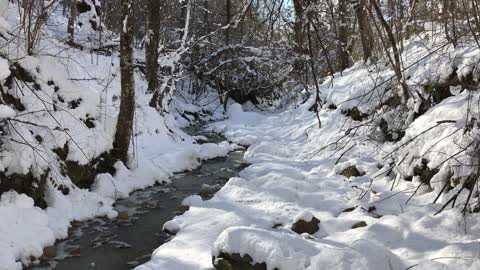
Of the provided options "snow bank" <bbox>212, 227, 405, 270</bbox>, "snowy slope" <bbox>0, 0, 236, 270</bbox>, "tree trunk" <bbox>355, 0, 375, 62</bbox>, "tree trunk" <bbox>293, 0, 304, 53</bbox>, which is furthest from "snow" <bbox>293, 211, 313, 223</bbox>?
"tree trunk" <bbox>293, 0, 304, 53</bbox>

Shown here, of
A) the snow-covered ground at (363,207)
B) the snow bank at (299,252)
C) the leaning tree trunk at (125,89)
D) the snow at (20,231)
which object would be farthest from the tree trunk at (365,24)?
the leaning tree trunk at (125,89)

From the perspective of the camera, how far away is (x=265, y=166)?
29.1ft

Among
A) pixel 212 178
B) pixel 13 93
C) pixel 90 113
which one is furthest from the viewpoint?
pixel 212 178

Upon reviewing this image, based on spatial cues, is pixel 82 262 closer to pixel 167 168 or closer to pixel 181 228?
pixel 181 228

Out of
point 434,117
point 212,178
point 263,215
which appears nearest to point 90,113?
point 212,178

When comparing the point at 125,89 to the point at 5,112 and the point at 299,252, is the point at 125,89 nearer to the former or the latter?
the point at 5,112

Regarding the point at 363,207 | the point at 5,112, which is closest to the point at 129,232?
the point at 5,112

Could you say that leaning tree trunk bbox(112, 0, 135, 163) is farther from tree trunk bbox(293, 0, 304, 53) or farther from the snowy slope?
tree trunk bbox(293, 0, 304, 53)

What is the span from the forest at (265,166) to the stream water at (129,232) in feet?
0.09

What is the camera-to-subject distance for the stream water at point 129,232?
5113mm

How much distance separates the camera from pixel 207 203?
7.00 meters

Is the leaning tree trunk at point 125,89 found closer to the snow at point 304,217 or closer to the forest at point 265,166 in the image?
the forest at point 265,166

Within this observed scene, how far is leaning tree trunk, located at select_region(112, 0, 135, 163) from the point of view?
27.0ft

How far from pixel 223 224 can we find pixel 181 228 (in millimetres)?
553
